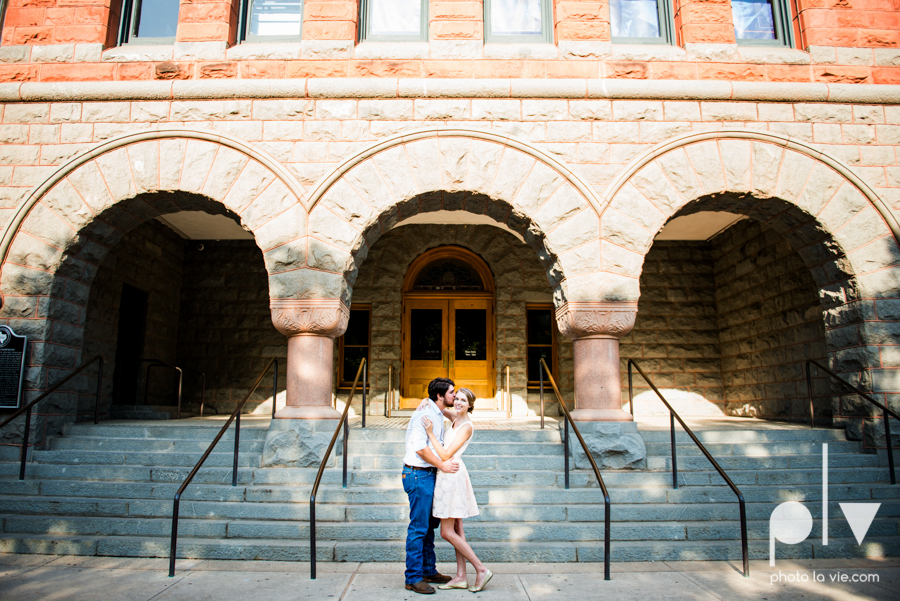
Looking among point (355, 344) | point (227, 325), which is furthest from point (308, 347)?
point (227, 325)

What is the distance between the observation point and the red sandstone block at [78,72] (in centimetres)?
697

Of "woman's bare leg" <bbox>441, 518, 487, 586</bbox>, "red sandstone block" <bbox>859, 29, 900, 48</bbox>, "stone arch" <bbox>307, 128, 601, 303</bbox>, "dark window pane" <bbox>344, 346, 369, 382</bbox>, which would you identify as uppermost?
"red sandstone block" <bbox>859, 29, 900, 48</bbox>

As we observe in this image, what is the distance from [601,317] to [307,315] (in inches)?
132

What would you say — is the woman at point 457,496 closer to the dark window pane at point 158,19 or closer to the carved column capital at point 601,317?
the carved column capital at point 601,317

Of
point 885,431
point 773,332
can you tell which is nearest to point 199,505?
point 885,431

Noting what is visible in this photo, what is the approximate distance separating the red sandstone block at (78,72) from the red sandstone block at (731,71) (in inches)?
294

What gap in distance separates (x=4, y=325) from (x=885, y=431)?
9989 millimetres

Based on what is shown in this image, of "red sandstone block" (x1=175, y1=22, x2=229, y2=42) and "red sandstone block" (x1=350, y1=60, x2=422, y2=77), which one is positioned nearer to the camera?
"red sandstone block" (x1=350, y1=60, x2=422, y2=77)

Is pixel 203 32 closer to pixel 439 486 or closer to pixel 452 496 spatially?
pixel 439 486

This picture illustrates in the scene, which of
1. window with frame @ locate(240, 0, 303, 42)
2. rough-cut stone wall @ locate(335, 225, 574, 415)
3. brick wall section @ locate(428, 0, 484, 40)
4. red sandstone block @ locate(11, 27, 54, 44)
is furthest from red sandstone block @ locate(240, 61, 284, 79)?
rough-cut stone wall @ locate(335, 225, 574, 415)

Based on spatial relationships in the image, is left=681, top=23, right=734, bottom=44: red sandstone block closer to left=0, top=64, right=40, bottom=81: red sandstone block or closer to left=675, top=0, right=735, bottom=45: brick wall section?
left=675, top=0, right=735, bottom=45: brick wall section

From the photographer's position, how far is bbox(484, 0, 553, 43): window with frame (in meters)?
7.34

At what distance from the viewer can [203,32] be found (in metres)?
7.07

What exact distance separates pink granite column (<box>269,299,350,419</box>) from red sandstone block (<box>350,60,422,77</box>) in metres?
2.94
